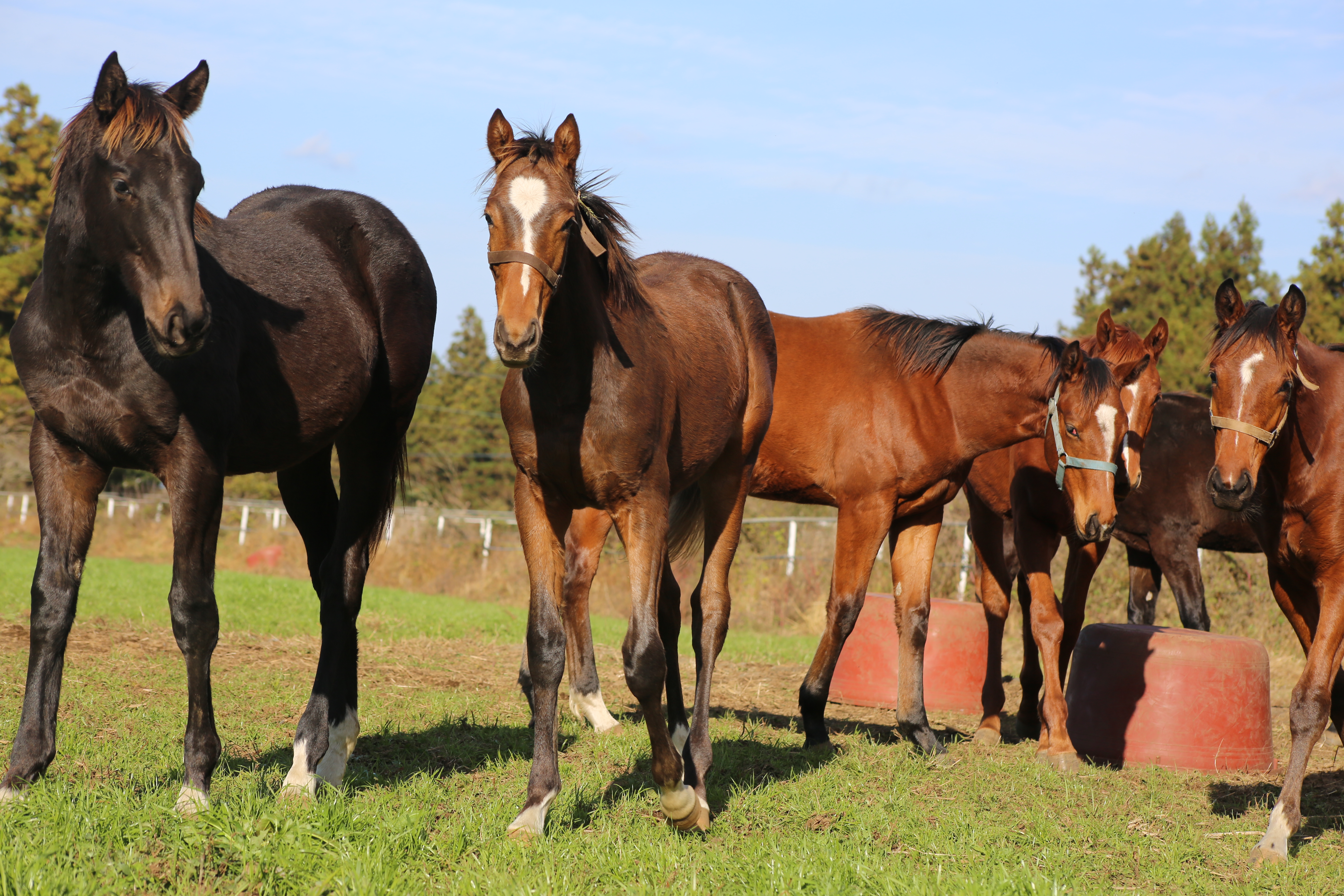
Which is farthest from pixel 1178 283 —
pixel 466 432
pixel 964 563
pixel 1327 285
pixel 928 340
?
pixel 466 432

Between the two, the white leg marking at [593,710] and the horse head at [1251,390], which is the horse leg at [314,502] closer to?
the white leg marking at [593,710]

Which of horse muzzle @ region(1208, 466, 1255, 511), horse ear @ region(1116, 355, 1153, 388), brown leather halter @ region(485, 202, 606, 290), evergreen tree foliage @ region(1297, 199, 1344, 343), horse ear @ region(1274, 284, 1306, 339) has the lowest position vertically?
horse muzzle @ region(1208, 466, 1255, 511)

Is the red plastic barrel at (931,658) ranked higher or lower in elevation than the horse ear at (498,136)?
lower

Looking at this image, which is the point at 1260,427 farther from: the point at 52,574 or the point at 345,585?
the point at 52,574

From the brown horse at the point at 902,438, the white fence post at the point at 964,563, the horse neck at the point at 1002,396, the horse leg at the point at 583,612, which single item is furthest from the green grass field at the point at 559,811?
the white fence post at the point at 964,563

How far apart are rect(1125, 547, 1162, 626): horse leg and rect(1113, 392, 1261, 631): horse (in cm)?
46

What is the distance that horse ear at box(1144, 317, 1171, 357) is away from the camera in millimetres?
6828

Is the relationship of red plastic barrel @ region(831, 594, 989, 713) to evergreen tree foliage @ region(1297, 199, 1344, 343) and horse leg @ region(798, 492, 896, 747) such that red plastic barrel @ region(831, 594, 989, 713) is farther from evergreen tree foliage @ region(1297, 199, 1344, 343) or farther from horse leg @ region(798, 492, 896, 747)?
evergreen tree foliage @ region(1297, 199, 1344, 343)

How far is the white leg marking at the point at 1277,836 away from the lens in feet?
14.6

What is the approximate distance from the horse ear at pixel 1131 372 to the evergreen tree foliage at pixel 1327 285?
1462cm

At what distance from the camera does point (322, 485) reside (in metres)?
A: 5.56

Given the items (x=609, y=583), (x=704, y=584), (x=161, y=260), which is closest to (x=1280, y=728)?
(x=704, y=584)

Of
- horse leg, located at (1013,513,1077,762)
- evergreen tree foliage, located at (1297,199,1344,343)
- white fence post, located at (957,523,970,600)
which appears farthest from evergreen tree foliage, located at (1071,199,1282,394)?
horse leg, located at (1013,513,1077,762)

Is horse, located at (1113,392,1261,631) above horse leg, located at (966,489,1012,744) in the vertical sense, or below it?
above
